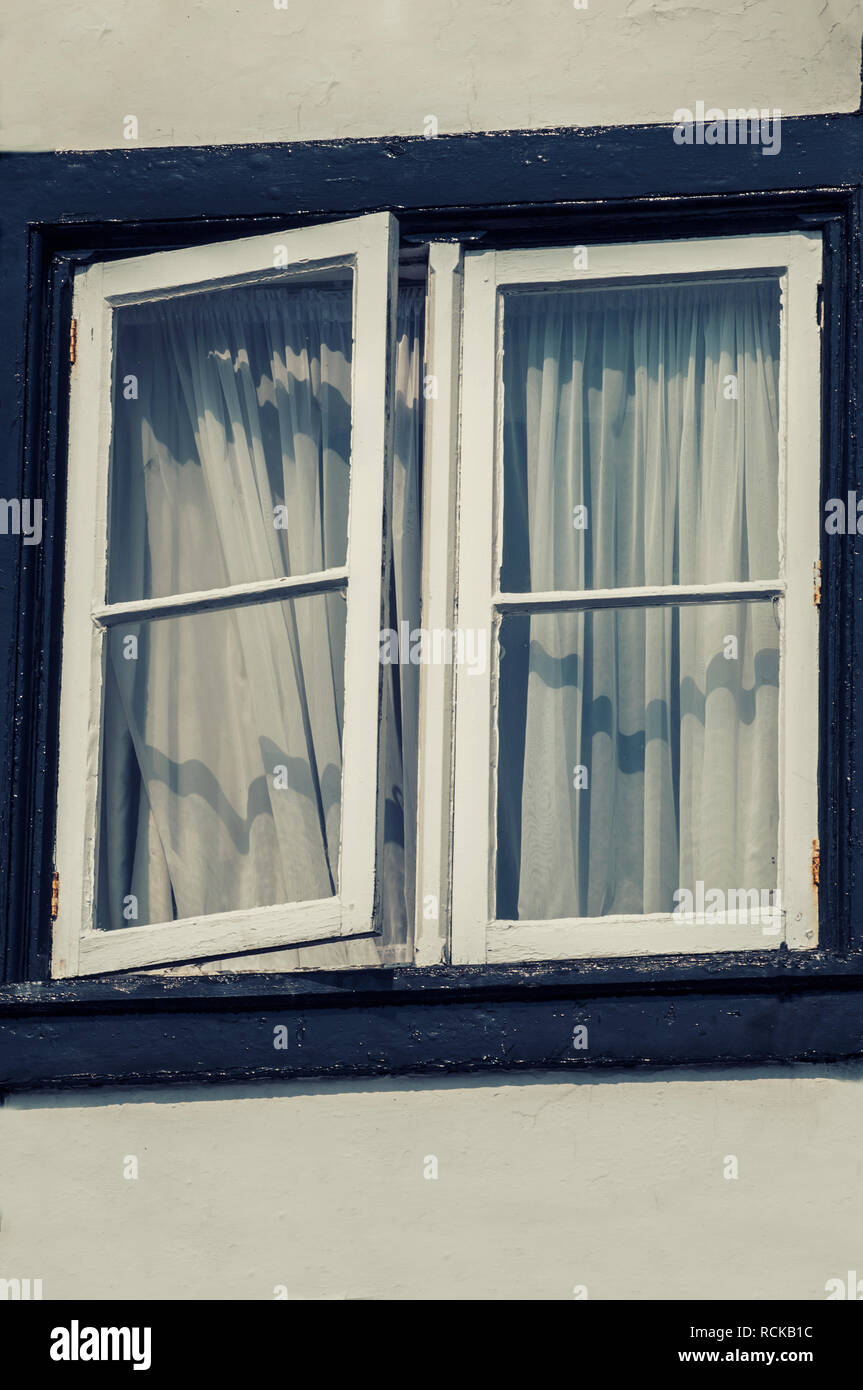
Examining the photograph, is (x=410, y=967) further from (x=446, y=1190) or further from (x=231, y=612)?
(x=231, y=612)

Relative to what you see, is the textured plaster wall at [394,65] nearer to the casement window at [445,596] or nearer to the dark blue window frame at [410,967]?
the dark blue window frame at [410,967]

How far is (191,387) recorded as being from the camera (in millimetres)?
4363

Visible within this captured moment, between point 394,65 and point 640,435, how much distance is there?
91 cm

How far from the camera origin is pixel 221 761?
420 centimetres

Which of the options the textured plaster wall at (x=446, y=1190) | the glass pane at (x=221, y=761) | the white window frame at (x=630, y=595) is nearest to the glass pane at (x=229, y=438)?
the glass pane at (x=221, y=761)

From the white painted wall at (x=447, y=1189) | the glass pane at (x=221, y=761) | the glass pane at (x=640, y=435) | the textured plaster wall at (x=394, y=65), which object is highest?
the textured plaster wall at (x=394, y=65)

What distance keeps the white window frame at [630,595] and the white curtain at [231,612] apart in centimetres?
17

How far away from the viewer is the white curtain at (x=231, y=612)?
4.15m

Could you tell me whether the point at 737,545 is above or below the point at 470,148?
below

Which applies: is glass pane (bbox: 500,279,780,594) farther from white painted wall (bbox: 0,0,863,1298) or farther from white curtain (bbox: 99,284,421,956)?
white painted wall (bbox: 0,0,863,1298)

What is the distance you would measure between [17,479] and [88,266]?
480mm

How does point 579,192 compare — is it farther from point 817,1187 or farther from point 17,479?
point 817,1187
